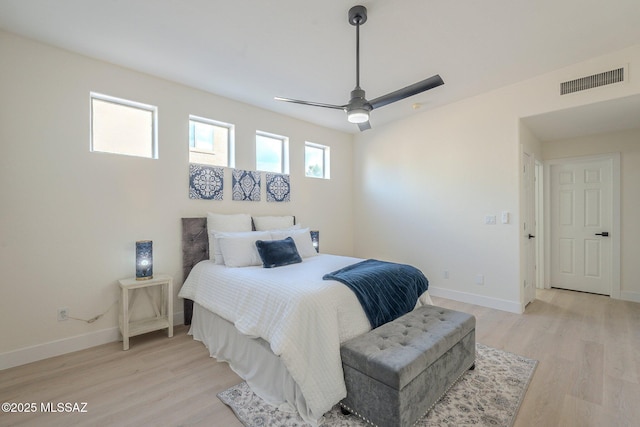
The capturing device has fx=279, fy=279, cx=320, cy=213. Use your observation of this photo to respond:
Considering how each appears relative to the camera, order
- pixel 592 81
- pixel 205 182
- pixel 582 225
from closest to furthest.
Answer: pixel 592 81, pixel 205 182, pixel 582 225

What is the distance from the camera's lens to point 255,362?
2.15 metres

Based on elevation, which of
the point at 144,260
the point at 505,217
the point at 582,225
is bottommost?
the point at 144,260

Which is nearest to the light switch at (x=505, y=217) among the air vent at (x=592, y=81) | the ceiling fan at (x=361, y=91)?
the air vent at (x=592, y=81)

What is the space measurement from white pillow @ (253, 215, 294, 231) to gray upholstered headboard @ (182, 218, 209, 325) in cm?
66

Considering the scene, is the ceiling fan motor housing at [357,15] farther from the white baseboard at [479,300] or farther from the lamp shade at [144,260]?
the white baseboard at [479,300]

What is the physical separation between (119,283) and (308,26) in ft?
9.77

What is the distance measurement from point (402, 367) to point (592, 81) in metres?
3.47

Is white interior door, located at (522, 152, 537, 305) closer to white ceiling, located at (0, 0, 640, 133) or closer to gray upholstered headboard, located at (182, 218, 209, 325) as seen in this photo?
white ceiling, located at (0, 0, 640, 133)

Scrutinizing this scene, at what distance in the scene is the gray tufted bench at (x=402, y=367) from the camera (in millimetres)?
1533

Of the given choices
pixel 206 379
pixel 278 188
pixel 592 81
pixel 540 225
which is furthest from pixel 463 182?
pixel 206 379

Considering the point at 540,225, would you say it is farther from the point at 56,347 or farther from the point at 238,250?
the point at 56,347

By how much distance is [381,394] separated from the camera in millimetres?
1572

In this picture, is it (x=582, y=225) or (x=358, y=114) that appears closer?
(x=358, y=114)

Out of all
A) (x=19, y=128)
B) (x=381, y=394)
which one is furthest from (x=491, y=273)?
(x=19, y=128)
